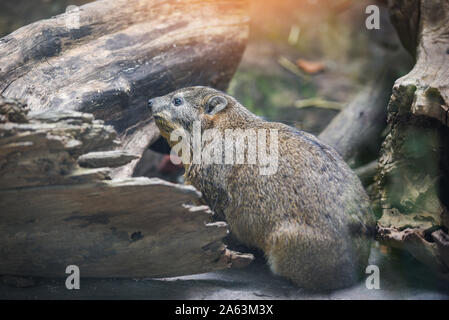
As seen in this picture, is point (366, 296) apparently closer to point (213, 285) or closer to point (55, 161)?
point (213, 285)

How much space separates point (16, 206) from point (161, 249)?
1.33 metres

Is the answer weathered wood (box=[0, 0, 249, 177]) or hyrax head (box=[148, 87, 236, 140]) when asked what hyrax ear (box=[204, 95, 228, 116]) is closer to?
hyrax head (box=[148, 87, 236, 140])

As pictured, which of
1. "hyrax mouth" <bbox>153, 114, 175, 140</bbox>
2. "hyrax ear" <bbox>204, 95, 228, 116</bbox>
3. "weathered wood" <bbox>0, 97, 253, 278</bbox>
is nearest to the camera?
"weathered wood" <bbox>0, 97, 253, 278</bbox>

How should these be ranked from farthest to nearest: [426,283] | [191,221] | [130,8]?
[130,8]
[426,283]
[191,221]

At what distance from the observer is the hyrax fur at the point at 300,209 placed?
4340 mm

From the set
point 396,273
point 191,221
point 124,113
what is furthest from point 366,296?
point 124,113

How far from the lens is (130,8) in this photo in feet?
20.1

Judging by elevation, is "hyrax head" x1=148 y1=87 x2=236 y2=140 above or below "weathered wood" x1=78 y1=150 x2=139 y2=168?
above

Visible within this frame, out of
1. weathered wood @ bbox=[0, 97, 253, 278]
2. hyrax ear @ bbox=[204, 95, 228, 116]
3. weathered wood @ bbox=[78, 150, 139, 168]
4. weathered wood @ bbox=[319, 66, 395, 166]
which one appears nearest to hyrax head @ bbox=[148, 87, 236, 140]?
hyrax ear @ bbox=[204, 95, 228, 116]

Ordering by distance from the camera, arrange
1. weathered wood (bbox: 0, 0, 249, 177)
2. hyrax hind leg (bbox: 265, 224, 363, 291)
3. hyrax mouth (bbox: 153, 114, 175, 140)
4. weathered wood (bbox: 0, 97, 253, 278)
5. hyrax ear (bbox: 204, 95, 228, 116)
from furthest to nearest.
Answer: hyrax mouth (bbox: 153, 114, 175, 140) → hyrax ear (bbox: 204, 95, 228, 116) → weathered wood (bbox: 0, 0, 249, 177) → hyrax hind leg (bbox: 265, 224, 363, 291) → weathered wood (bbox: 0, 97, 253, 278)

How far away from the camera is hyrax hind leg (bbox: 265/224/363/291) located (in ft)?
14.1

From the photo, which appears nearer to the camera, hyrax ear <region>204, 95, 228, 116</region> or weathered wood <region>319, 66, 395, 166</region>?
hyrax ear <region>204, 95, 228, 116</region>

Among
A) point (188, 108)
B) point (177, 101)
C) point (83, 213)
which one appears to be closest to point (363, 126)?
point (188, 108)

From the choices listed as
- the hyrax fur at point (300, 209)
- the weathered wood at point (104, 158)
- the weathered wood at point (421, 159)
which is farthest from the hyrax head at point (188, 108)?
the weathered wood at point (421, 159)
